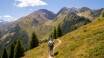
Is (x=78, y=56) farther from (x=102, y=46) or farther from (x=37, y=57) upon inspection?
(x=37, y=57)

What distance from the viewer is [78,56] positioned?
54000mm

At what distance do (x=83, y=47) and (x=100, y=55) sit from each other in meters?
9.24

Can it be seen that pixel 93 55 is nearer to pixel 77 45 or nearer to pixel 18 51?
pixel 77 45

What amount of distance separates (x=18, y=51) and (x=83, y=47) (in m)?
56.8

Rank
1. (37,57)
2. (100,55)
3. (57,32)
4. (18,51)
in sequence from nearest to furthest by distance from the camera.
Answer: (100,55)
(37,57)
(18,51)
(57,32)

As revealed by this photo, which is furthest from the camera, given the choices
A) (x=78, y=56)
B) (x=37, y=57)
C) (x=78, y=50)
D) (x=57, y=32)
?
(x=57, y=32)

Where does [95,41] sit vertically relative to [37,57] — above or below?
above

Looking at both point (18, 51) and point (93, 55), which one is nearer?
point (93, 55)

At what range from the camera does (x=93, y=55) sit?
168ft

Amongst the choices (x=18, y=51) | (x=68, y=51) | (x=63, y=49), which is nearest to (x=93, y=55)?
(x=68, y=51)

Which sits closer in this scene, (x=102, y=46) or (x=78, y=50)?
(x=102, y=46)

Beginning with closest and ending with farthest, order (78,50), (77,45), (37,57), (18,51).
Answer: (78,50) < (77,45) < (37,57) < (18,51)

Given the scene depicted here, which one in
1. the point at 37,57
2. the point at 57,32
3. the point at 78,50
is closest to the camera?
the point at 78,50

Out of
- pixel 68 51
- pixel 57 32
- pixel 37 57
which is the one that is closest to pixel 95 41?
pixel 68 51
